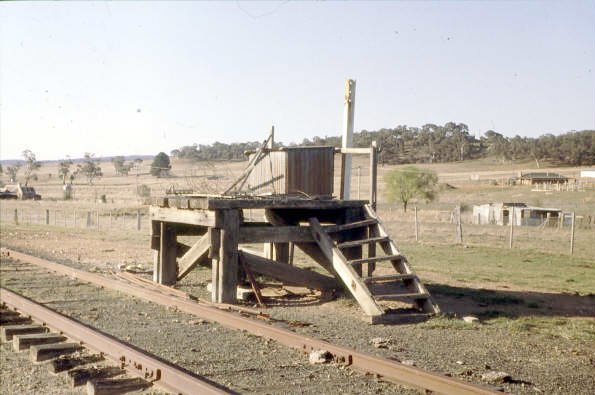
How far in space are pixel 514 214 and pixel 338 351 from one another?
87.6 feet

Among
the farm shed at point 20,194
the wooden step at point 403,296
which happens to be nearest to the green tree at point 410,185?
the farm shed at point 20,194

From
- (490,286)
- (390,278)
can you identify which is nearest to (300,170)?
(390,278)

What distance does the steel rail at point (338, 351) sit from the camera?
556cm

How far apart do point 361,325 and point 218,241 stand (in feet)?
8.84

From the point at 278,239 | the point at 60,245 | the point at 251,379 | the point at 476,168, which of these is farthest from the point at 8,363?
the point at 476,168

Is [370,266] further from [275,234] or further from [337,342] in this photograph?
[337,342]

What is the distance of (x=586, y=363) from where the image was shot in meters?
7.05

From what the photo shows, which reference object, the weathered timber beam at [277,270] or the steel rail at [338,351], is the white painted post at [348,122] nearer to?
the weathered timber beam at [277,270]

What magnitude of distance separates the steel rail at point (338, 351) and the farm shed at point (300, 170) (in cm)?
284

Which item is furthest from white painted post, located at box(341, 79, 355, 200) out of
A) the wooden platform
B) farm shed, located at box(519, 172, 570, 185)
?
farm shed, located at box(519, 172, 570, 185)

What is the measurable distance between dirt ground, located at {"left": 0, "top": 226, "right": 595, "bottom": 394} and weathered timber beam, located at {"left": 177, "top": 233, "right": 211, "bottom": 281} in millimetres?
463

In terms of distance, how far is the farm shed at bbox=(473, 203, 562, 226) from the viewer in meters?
30.5

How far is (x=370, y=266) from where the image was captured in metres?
11.1

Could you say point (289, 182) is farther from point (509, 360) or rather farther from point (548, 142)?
point (548, 142)
